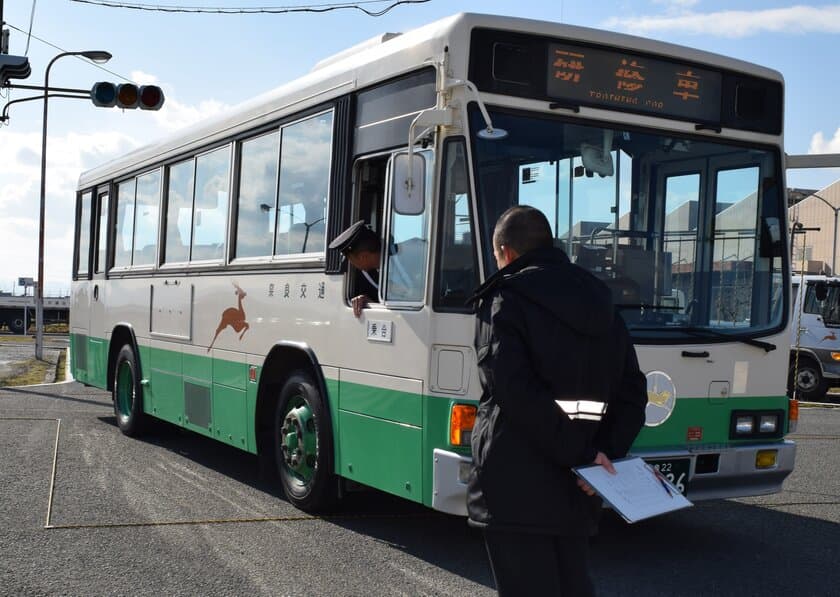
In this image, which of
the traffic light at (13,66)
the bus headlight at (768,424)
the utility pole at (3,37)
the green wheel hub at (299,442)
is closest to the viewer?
the bus headlight at (768,424)

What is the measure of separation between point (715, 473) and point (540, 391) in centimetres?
339

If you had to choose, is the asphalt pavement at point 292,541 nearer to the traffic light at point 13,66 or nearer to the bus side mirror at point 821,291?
the traffic light at point 13,66

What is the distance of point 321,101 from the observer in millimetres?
7500

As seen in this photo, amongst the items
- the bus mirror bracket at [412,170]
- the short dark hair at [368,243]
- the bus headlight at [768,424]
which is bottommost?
the bus headlight at [768,424]

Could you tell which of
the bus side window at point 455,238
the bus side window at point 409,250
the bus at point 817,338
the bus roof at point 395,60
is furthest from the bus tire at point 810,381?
the bus side window at point 455,238

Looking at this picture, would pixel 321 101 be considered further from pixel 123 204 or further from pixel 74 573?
pixel 123 204

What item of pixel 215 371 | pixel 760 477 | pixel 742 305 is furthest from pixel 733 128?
pixel 215 371

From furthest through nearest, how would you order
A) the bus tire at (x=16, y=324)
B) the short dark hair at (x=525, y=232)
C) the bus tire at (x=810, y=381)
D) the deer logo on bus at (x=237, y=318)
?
1. the bus tire at (x=16, y=324)
2. the bus tire at (x=810, y=381)
3. the deer logo on bus at (x=237, y=318)
4. the short dark hair at (x=525, y=232)

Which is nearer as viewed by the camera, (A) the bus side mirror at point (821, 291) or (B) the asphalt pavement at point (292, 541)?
(B) the asphalt pavement at point (292, 541)

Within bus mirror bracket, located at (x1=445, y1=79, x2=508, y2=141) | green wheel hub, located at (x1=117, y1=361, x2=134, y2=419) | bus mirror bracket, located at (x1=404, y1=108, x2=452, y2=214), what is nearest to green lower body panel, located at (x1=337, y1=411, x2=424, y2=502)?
bus mirror bracket, located at (x1=404, y1=108, x2=452, y2=214)

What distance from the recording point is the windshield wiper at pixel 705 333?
6.29m

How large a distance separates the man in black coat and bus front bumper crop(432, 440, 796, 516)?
6.93 feet

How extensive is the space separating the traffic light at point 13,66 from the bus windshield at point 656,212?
8285 mm

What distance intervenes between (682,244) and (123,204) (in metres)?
7.64
